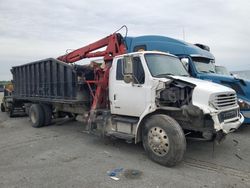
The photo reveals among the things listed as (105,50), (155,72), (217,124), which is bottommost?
(217,124)

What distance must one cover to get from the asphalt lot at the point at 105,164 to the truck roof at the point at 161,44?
3.26 metres

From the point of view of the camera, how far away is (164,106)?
17.3ft

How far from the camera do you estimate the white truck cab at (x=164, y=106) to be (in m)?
4.78

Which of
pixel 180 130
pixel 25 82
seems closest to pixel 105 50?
pixel 180 130

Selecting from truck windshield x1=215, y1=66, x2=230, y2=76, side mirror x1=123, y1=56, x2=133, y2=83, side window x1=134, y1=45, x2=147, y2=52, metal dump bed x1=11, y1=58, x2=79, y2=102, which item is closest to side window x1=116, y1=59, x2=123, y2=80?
side mirror x1=123, y1=56, x2=133, y2=83

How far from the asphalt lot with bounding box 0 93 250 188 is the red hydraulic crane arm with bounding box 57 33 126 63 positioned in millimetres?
2548

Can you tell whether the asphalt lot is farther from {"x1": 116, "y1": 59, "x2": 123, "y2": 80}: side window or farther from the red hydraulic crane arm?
the red hydraulic crane arm

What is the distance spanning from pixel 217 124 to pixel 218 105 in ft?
1.29

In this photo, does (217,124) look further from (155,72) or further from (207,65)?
(207,65)

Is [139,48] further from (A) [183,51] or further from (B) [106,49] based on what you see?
(B) [106,49]

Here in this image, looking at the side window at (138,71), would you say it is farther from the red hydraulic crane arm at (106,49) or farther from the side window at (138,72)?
the red hydraulic crane arm at (106,49)

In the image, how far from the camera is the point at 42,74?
366 inches

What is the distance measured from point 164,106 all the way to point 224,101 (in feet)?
3.99

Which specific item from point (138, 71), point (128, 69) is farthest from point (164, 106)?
point (128, 69)
